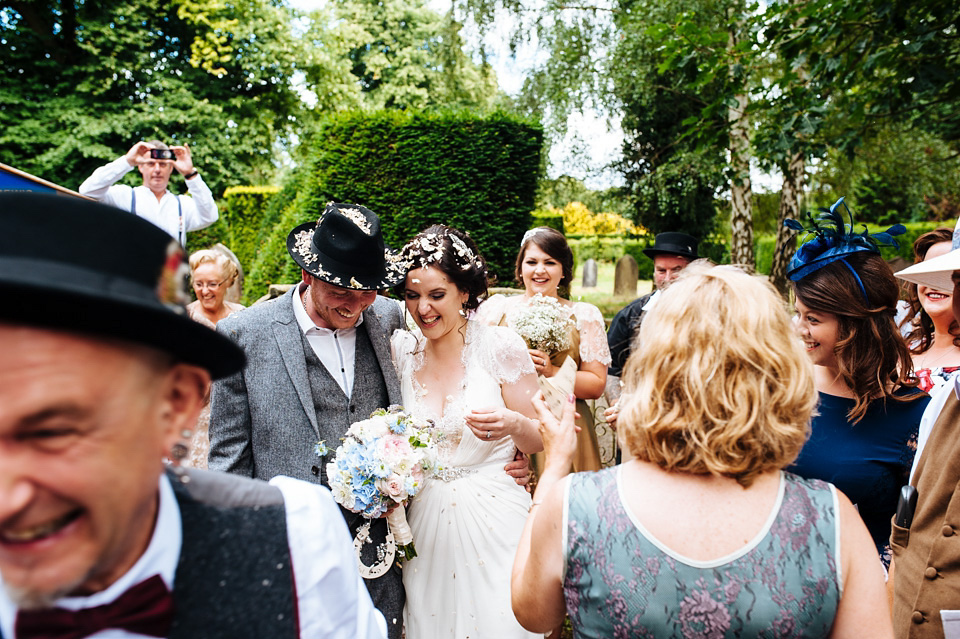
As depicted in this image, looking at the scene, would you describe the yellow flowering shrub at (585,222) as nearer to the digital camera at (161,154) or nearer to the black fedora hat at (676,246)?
the black fedora hat at (676,246)

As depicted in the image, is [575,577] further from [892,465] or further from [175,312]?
[892,465]

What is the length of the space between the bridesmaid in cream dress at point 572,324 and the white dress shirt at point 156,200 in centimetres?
276

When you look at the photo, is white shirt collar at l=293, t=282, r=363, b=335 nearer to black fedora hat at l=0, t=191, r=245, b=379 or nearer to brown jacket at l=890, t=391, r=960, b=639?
black fedora hat at l=0, t=191, r=245, b=379

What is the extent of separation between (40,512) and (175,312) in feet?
1.03

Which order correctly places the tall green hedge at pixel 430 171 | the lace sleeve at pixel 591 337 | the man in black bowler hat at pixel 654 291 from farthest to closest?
the tall green hedge at pixel 430 171, the man in black bowler hat at pixel 654 291, the lace sleeve at pixel 591 337

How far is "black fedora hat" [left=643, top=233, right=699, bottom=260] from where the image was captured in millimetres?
5230

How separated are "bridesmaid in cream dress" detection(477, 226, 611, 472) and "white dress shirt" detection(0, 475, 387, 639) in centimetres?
301

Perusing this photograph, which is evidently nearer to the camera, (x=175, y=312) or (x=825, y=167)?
(x=175, y=312)

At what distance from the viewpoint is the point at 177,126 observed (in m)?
16.6

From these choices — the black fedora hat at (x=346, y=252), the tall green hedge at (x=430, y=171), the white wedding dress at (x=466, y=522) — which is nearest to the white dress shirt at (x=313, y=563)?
the black fedora hat at (x=346, y=252)

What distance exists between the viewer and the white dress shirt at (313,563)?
3.36ft

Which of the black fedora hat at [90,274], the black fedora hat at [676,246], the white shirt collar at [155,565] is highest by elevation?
the black fedora hat at [676,246]

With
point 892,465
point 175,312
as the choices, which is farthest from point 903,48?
point 175,312

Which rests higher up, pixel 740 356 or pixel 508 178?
pixel 508 178
